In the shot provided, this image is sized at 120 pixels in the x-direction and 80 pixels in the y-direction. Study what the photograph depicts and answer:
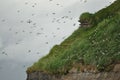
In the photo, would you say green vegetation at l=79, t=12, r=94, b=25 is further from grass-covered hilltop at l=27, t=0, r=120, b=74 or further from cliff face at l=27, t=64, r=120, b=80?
cliff face at l=27, t=64, r=120, b=80

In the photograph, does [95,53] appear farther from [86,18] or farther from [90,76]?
[86,18]

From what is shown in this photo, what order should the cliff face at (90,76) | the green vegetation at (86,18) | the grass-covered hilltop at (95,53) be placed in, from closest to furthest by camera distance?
the cliff face at (90,76)
the grass-covered hilltop at (95,53)
the green vegetation at (86,18)

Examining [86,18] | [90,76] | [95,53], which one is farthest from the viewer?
[86,18]

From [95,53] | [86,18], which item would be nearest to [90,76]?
[95,53]

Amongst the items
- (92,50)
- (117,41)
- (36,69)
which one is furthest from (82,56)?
(36,69)

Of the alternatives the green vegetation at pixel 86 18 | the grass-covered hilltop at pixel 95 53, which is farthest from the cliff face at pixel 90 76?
the green vegetation at pixel 86 18

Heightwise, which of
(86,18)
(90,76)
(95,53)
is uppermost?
(86,18)

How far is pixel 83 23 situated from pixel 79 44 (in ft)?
49.9

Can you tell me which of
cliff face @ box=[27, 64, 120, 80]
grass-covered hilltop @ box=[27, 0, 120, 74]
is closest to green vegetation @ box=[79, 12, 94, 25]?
grass-covered hilltop @ box=[27, 0, 120, 74]

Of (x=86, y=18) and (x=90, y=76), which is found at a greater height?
(x=86, y=18)

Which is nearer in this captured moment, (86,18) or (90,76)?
(90,76)

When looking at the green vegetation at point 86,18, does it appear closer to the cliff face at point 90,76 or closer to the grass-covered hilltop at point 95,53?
the grass-covered hilltop at point 95,53

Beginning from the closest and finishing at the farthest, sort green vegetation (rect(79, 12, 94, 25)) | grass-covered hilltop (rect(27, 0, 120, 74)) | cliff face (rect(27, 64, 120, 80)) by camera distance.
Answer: cliff face (rect(27, 64, 120, 80)) < grass-covered hilltop (rect(27, 0, 120, 74)) < green vegetation (rect(79, 12, 94, 25))

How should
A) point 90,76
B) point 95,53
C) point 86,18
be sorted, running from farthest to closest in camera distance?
point 86,18, point 95,53, point 90,76
